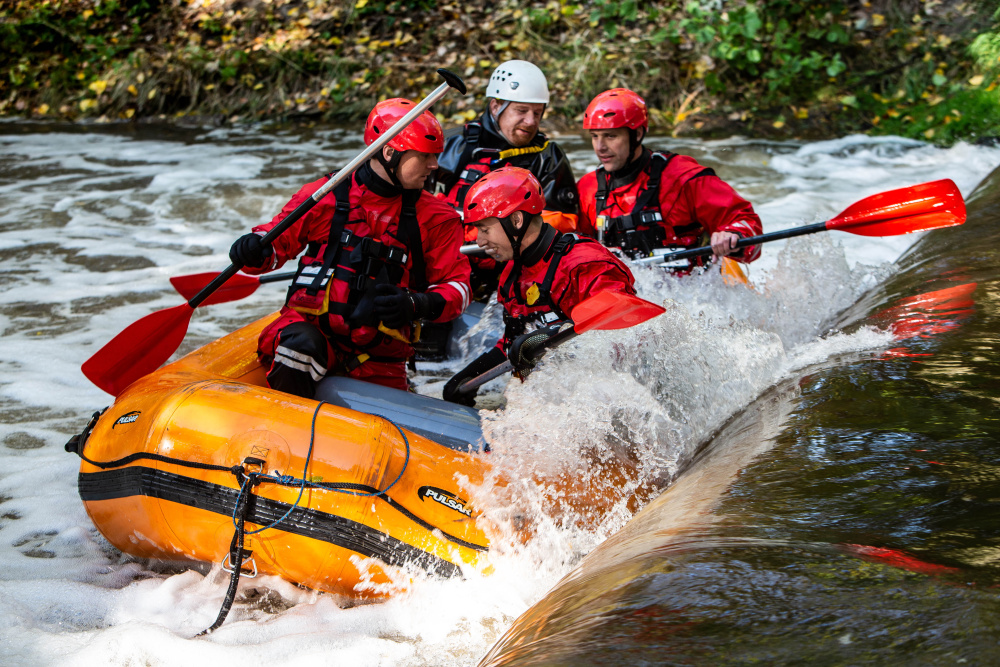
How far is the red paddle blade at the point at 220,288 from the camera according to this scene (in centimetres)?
382

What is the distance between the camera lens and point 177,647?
2.53m

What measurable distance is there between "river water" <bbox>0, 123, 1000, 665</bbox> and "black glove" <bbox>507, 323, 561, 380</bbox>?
0.31 ft

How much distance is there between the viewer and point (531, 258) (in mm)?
3305

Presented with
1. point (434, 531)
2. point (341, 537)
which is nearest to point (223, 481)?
point (341, 537)

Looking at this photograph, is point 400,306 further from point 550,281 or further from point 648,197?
point 648,197

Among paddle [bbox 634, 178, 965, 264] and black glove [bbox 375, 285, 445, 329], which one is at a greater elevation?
paddle [bbox 634, 178, 965, 264]

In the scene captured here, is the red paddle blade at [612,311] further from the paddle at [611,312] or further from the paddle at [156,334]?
the paddle at [156,334]

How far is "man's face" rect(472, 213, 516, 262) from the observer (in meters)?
3.22

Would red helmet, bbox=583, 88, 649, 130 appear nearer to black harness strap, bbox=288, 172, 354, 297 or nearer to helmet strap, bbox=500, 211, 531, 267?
helmet strap, bbox=500, 211, 531, 267

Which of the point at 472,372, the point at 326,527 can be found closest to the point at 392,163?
the point at 472,372

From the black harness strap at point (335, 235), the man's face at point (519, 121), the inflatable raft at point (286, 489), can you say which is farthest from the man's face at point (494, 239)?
the man's face at point (519, 121)

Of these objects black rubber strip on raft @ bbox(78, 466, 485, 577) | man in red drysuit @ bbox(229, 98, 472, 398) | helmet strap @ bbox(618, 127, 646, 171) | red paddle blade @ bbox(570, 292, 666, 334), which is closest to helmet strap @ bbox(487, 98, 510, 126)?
helmet strap @ bbox(618, 127, 646, 171)

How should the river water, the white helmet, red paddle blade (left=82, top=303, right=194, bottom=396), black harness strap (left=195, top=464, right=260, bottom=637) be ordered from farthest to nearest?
1. the white helmet
2. red paddle blade (left=82, top=303, right=194, bottom=396)
3. black harness strap (left=195, top=464, right=260, bottom=637)
4. the river water

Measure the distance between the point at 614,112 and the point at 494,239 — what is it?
137 centimetres
